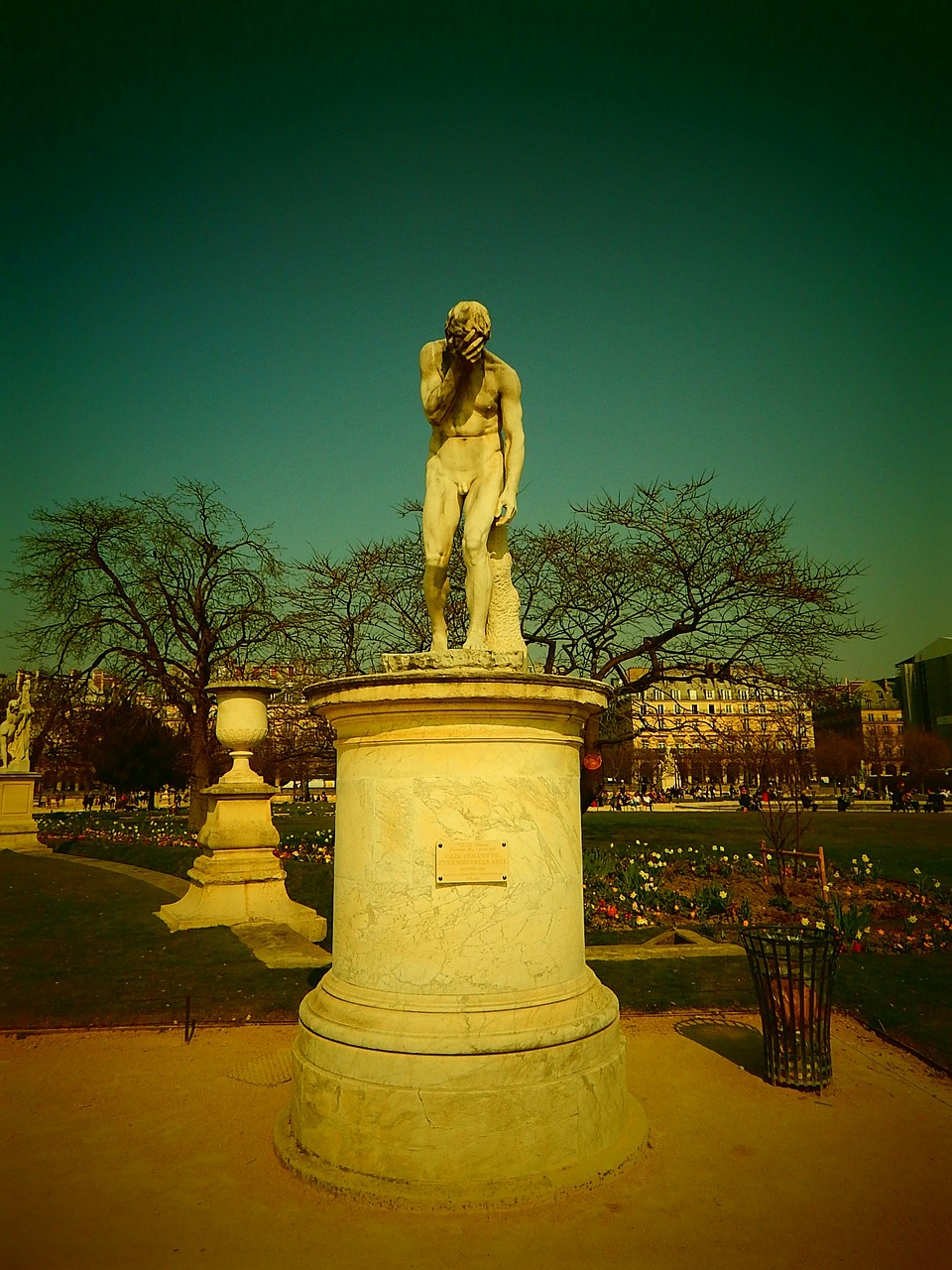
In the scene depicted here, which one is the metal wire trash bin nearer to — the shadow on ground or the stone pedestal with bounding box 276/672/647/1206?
the shadow on ground

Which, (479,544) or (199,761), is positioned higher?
(479,544)

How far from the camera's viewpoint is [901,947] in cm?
886

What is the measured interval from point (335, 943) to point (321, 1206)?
3.97 feet

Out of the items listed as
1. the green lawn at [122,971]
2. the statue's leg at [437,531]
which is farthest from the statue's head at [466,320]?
the green lawn at [122,971]

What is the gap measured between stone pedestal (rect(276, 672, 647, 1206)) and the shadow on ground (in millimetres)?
1439

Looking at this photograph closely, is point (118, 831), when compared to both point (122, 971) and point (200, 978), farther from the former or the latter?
point (200, 978)

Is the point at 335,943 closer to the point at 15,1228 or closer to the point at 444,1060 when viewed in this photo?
the point at 444,1060

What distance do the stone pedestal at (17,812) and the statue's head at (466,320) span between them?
19973 mm

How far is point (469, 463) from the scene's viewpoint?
5.20 metres

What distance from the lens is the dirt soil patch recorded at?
3271mm

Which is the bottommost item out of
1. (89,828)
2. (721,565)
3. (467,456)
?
(89,828)

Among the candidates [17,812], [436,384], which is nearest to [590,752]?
[436,384]

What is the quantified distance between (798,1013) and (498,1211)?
8.11 feet

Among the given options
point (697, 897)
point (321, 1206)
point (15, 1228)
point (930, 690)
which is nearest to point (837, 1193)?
point (321, 1206)
